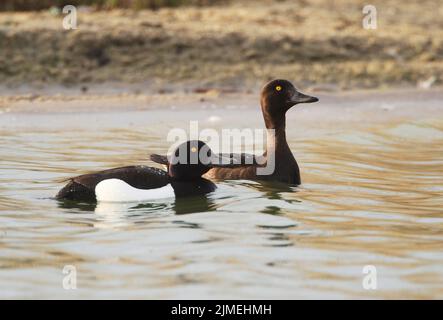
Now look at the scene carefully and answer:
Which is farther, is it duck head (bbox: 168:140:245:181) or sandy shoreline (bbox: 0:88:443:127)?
sandy shoreline (bbox: 0:88:443:127)

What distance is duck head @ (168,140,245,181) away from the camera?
9.62 metres

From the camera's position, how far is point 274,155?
33.9 feet

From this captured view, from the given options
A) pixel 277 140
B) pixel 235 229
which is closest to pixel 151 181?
pixel 235 229

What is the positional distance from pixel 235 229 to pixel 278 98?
2366mm

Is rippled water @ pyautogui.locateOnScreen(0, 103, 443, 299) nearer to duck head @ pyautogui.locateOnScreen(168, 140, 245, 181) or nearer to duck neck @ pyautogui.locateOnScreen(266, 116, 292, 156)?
duck head @ pyautogui.locateOnScreen(168, 140, 245, 181)

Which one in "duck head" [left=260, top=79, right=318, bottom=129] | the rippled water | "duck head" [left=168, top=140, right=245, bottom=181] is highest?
"duck head" [left=260, top=79, right=318, bottom=129]

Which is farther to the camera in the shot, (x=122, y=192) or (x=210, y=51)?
(x=210, y=51)

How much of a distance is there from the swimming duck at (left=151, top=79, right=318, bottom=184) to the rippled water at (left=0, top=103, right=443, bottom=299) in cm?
12

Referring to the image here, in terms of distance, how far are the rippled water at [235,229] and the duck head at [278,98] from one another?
62cm

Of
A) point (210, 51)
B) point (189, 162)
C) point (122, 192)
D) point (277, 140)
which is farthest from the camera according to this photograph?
point (210, 51)

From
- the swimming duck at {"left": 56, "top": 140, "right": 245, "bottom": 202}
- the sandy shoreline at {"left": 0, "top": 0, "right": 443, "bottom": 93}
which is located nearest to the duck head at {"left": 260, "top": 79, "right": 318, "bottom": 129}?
the swimming duck at {"left": 56, "top": 140, "right": 245, "bottom": 202}

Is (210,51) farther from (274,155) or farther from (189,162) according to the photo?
(189,162)

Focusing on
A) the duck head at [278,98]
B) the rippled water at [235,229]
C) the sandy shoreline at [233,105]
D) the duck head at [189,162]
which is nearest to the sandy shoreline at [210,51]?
the sandy shoreline at [233,105]
